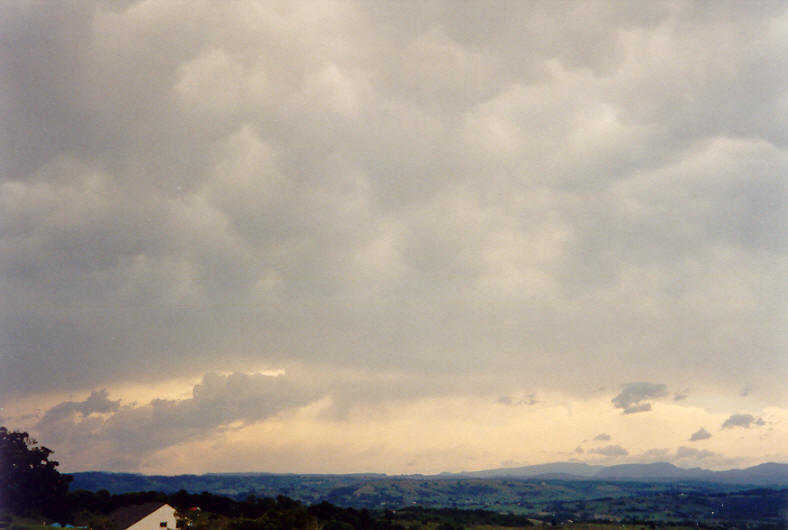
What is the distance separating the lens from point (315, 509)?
408 feet

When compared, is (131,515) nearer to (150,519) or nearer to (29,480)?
(150,519)

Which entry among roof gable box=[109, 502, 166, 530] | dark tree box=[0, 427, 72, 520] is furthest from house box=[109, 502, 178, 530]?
dark tree box=[0, 427, 72, 520]

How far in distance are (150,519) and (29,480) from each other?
33.3m

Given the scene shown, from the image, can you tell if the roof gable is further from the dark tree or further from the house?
the dark tree

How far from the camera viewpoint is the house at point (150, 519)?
346 ft

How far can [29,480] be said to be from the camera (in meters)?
121

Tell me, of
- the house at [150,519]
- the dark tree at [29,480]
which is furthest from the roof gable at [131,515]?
the dark tree at [29,480]

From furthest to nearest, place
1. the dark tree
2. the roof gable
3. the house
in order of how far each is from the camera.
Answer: the dark tree
the roof gable
the house

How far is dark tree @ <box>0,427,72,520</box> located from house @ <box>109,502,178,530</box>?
1996 centimetres

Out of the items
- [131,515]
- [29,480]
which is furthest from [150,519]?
[29,480]

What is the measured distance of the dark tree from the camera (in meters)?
119

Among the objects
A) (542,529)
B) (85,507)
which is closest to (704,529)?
(542,529)

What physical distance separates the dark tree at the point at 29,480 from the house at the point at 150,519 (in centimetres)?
1996

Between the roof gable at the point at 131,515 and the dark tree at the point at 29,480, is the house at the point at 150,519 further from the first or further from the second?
the dark tree at the point at 29,480
